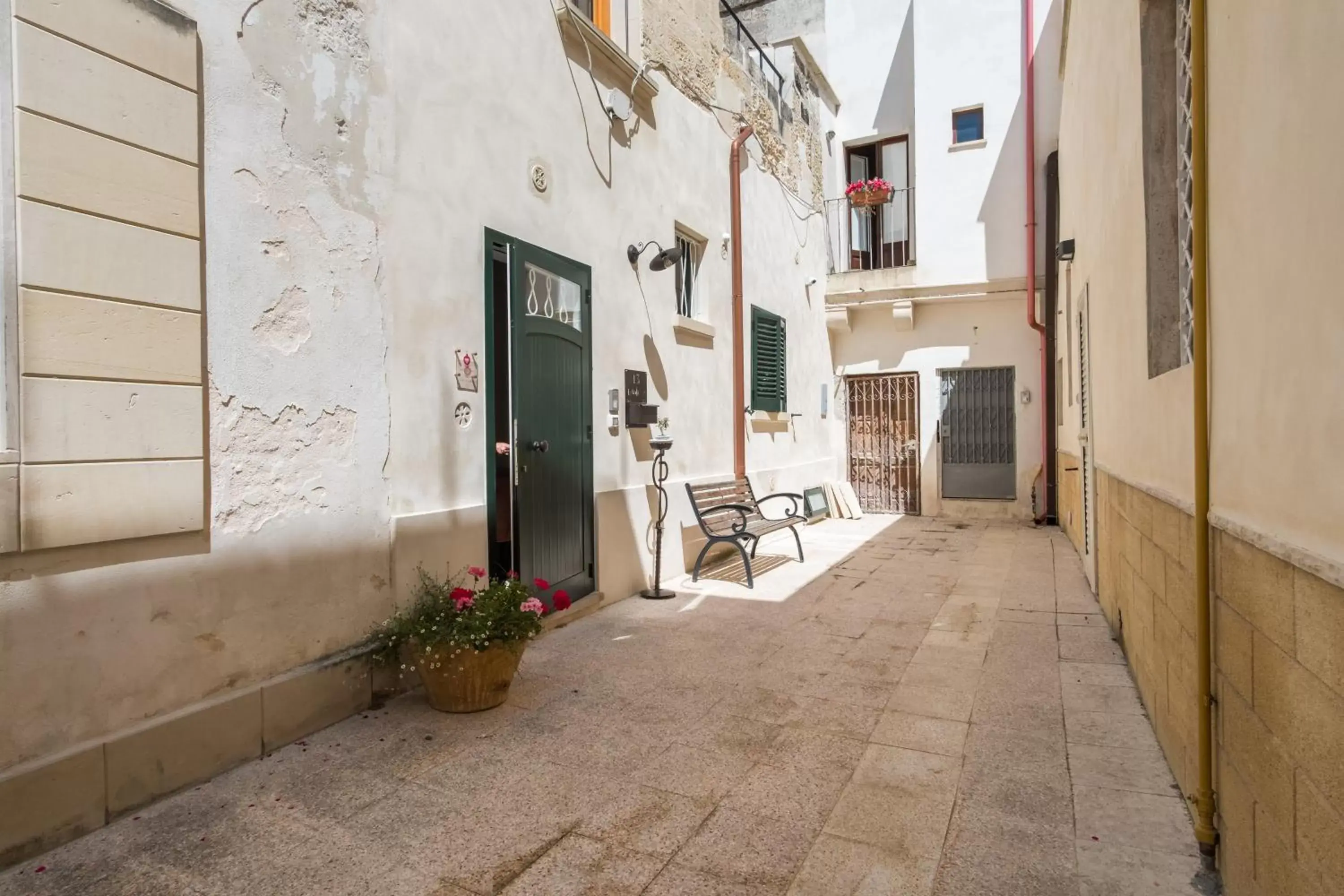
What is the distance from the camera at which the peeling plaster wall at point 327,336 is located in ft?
8.00

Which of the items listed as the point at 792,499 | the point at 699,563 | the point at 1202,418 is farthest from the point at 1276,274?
the point at 792,499

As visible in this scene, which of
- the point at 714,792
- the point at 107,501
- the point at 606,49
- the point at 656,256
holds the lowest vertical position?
the point at 714,792

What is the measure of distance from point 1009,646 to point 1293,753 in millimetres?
2923

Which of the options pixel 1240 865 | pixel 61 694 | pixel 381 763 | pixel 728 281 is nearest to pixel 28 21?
pixel 61 694

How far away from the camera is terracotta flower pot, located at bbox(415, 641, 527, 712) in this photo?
3.19 meters

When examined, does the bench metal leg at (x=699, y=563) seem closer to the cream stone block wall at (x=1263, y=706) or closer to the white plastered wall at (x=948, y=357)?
the cream stone block wall at (x=1263, y=706)

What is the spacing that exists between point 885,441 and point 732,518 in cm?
507

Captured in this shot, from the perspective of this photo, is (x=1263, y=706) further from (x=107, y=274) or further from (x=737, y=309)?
(x=737, y=309)

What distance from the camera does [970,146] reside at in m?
9.94

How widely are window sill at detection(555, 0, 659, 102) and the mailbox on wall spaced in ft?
6.78

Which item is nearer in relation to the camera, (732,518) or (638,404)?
(638,404)

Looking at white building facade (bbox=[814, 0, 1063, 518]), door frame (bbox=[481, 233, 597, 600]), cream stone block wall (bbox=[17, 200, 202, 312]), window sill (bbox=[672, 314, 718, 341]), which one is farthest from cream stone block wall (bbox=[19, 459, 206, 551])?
white building facade (bbox=[814, 0, 1063, 518])

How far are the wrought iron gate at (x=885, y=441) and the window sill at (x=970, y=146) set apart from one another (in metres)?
3.03

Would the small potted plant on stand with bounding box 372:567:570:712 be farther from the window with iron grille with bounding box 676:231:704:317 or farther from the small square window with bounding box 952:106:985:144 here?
the small square window with bounding box 952:106:985:144
